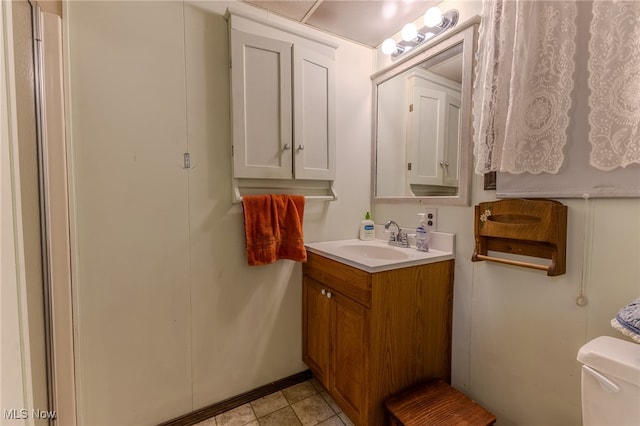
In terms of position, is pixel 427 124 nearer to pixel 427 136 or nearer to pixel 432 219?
pixel 427 136

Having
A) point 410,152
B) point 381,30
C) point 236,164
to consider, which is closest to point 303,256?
point 236,164

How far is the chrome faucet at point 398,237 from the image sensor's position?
161cm

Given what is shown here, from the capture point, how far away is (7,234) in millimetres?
723

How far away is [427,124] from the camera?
157 cm

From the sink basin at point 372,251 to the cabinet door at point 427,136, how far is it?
448 millimetres

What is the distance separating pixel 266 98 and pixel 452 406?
172cm

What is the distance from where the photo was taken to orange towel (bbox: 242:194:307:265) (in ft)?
4.68

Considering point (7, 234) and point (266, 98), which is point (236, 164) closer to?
point (266, 98)

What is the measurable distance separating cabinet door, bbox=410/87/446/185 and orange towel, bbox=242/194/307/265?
734 millimetres

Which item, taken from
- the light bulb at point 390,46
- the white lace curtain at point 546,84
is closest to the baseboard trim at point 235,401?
the white lace curtain at point 546,84

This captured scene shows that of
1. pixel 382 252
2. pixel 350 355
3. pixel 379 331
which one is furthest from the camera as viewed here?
pixel 382 252

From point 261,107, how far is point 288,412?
1.65 meters

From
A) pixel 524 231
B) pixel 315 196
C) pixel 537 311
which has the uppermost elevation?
pixel 315 196

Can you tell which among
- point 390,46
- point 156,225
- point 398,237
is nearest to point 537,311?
point 398,237
